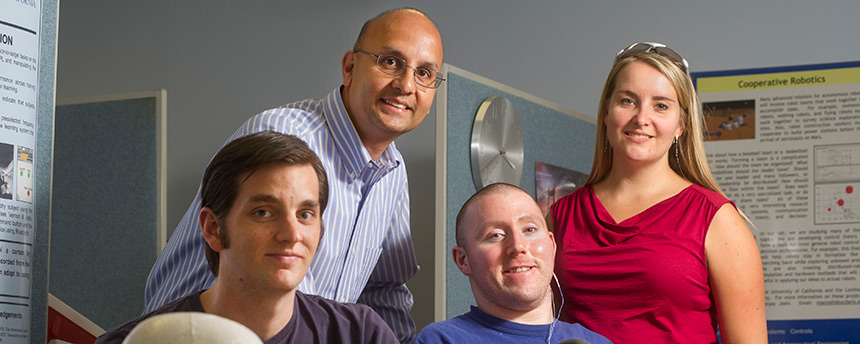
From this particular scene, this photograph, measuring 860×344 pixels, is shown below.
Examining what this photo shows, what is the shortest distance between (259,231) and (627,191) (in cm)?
74

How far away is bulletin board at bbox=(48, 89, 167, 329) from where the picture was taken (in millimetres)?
2975

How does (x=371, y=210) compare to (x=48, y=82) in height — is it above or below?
below

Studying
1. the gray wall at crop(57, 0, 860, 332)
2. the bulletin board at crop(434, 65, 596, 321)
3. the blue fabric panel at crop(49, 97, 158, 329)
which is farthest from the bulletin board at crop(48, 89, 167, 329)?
the bulletin board at crop(434, 65, 596, 321)

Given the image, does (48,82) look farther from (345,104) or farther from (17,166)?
(345,104)

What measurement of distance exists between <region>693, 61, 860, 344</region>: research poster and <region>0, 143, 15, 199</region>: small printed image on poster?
202 centimetres

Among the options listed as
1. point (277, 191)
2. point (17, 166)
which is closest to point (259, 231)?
point (277, 191)

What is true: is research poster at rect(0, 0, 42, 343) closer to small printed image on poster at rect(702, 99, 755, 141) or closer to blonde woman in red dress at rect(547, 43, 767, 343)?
blonde woman in red dress at rect(547, 43, 767, 343)

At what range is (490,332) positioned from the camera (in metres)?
1.33

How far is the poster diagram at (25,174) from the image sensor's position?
1175mm

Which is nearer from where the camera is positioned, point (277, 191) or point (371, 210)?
point (277, 191)

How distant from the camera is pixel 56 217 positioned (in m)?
3.10

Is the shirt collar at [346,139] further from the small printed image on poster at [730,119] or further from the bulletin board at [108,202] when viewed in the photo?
the bulletin board at [108,202]

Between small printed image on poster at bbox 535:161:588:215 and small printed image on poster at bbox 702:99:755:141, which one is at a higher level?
small printed image on poster at bbox 702:99:755:141

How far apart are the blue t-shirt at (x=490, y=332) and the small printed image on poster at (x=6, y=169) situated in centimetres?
60
